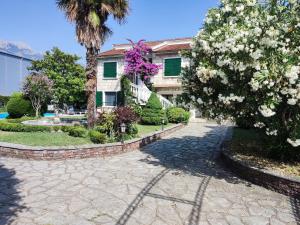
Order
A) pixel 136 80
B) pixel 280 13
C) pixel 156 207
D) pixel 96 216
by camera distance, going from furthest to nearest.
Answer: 1. pixel 136 80
2. pixel 280 13
3. pixel 156 207
4. pixel 96 216

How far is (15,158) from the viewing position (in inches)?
388

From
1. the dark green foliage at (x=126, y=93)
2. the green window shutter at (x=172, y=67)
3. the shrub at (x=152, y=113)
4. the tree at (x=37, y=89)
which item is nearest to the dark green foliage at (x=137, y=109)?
the shrub at (x=152, y=113)

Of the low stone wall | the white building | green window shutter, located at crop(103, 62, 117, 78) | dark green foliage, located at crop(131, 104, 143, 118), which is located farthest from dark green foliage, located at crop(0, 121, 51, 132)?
green window shutter, located at crop(103, 62, 117, 78)

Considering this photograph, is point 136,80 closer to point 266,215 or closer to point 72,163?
point 72,163

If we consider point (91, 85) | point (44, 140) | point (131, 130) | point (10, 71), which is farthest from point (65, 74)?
point (44, 140)

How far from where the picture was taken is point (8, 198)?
6070mm

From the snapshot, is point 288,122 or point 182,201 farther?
point 288,122

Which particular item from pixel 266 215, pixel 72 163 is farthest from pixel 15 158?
pixel 266 215

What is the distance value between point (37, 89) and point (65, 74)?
1807cm

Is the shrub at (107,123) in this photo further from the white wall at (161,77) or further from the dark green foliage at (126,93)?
the white wall at (161,77)

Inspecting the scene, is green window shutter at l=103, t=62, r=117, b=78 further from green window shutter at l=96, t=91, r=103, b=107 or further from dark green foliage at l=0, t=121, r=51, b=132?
dark green foliage at l=0, t=121, r=51, b=132

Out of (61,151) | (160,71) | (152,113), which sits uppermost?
(160,71)

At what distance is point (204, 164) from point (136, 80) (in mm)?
15953

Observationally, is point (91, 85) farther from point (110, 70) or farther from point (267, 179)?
point (110, 70)
